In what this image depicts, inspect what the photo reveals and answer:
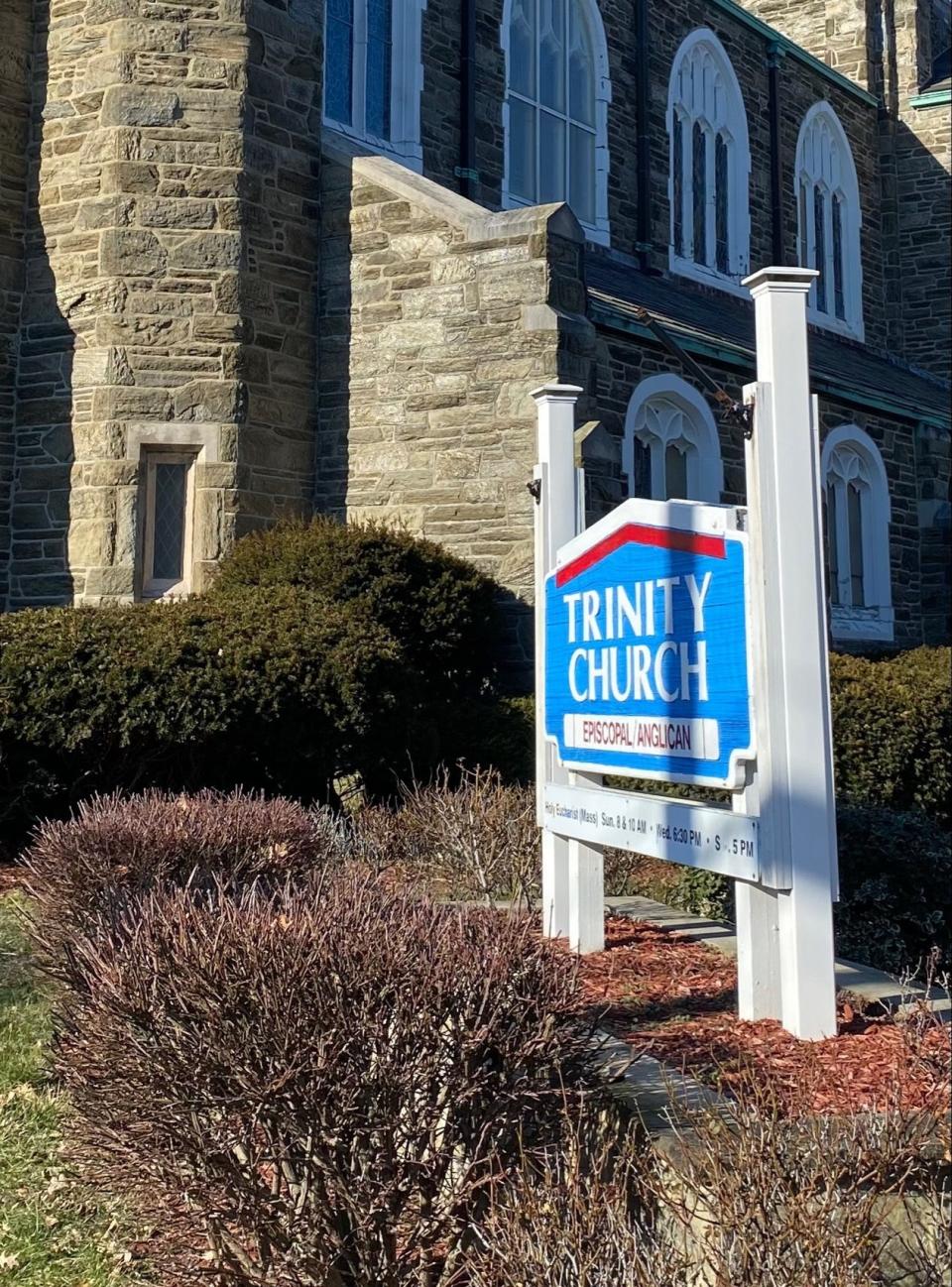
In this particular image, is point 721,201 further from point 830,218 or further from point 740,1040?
point 740,1040

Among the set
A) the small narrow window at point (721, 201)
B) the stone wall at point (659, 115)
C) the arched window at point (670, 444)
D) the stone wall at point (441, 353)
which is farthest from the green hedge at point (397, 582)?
the small narrow window at point (721, 201)

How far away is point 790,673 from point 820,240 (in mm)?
21299

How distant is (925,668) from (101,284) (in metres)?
8.14

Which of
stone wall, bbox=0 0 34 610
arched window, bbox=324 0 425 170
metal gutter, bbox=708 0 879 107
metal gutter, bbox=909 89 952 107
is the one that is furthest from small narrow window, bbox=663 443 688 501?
metal gutter, bbox=909 89 952 107

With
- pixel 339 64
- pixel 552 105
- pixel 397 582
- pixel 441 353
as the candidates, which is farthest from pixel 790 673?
pixel 552 105

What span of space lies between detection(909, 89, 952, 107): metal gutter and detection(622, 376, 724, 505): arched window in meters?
13.3

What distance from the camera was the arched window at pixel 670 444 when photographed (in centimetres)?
1396

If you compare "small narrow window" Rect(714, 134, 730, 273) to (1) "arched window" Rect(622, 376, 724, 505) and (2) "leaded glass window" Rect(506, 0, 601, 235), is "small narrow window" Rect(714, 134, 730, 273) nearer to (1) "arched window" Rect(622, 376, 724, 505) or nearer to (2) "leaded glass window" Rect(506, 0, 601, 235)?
(2) "leaded glass window" Rect(506, 0, 601, 235)

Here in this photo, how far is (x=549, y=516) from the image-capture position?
562 cm

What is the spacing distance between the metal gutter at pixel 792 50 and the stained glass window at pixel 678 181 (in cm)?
215

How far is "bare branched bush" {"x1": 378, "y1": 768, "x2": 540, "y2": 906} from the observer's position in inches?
249

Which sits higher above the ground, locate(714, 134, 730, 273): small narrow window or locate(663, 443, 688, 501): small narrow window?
locate(714, 134, 730, 273): small narrow window

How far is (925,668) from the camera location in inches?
504

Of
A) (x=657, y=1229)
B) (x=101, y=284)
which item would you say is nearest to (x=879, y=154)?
(x=101, y=284)
